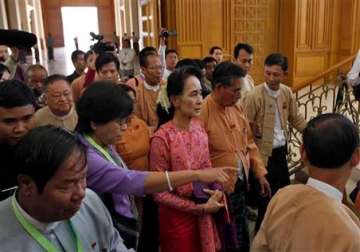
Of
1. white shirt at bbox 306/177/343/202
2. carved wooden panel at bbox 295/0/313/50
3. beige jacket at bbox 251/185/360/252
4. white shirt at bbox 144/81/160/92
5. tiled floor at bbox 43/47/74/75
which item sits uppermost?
carved wooden panel at bbox 295/0/313/50

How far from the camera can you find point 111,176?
1.41 m

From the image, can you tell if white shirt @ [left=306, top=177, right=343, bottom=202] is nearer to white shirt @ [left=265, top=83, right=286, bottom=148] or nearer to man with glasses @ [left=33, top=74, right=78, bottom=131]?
man with glasses @ [left=33, top=74, right=78, bottom=131]

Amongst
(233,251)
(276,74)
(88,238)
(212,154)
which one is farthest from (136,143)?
(276,74)

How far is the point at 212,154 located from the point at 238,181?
23cm

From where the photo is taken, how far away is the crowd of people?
979 mm

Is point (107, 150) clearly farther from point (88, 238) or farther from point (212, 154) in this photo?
point (212, 154)

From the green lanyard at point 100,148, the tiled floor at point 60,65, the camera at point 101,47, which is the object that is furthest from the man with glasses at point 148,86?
the tiled floor at point 60,65

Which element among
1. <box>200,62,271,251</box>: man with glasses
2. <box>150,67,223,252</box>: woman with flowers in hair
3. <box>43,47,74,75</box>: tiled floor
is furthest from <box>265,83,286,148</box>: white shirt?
<box>43,47,74,75</box>: tiled floor

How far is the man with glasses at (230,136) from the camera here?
2152mm

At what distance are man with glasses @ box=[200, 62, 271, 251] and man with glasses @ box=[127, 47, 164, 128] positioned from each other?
29.1 inches

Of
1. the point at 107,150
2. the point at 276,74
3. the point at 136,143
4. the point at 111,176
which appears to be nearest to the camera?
the point at 111,176

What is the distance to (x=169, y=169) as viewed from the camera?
1.91m

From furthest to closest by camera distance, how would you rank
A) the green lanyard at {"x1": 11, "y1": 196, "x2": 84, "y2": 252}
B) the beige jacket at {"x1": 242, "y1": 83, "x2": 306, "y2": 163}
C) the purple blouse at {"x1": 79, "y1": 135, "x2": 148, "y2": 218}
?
the beige jacket at {"x1": 242, "y1": 83, "x2": 306, "y2": 163} < the purple blouse at {"x1": 79, "y1": 135, "x2": 148, "y2": 218} < the green lanyard at {"x1": 11, "y1": 196, "x2": 84, "y2": 252}

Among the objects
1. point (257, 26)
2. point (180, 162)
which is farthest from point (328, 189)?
point (257, 26)
